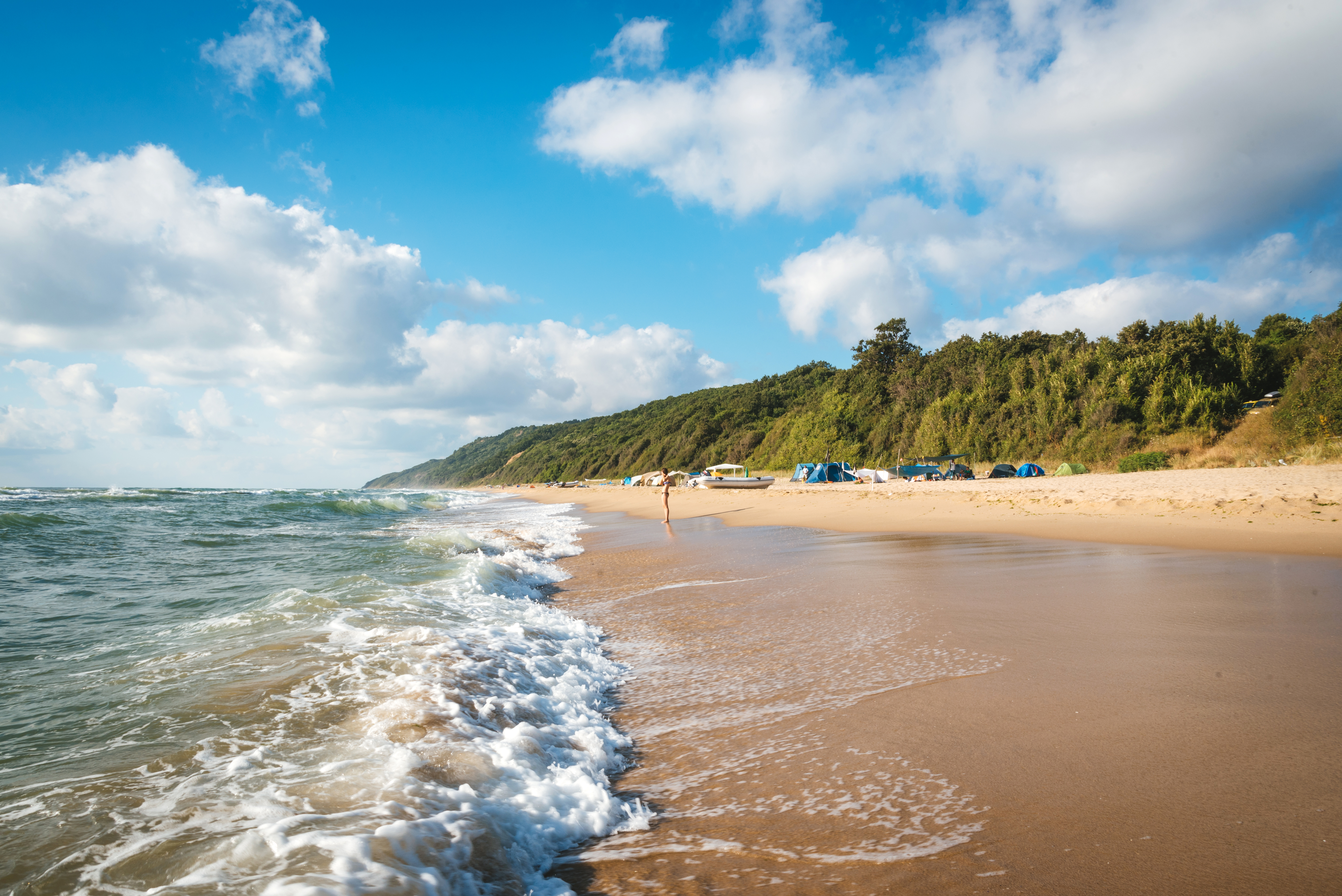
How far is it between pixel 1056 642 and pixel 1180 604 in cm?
187

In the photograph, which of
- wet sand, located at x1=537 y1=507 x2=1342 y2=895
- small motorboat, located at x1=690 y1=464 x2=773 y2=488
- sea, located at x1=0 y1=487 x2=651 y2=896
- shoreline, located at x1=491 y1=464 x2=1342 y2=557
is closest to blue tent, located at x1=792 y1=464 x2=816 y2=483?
small motorboat, located at x1=690 y1=464 x2=773 y2=488

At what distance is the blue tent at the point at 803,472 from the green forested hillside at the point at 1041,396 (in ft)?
21.7

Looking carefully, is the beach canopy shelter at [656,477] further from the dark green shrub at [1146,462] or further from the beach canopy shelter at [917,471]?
the dark green shrub at [1146,462]

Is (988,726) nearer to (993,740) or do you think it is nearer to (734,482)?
(993,740)

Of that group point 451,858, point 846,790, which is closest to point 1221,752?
point 846,790

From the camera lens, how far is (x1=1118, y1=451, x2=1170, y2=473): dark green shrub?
22547 millimetres

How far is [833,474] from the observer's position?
114ft

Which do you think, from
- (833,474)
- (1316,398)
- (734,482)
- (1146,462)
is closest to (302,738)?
(1146,462)

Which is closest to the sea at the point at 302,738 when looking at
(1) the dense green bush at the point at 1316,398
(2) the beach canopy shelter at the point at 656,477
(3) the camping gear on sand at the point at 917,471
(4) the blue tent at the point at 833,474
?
Answer: (1) the dense green bush at the point at 1316,398

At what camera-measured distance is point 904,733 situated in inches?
126

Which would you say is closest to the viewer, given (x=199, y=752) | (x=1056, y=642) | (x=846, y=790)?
(x=846, y=790)

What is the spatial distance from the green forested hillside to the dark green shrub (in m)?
2.75

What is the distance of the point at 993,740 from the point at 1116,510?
476 inches

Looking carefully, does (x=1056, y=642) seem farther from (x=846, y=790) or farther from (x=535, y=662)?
(x=535, y=662)
